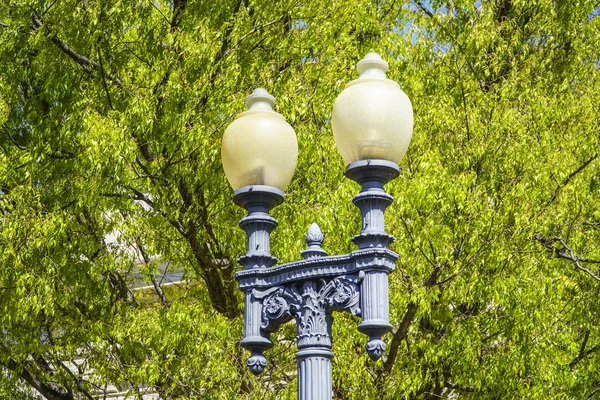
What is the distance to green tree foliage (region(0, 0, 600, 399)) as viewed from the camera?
986 centimetres

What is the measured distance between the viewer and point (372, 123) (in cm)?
508

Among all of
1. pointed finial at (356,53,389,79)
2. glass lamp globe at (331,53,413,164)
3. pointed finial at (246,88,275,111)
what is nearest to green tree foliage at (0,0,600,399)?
pointed finial at (246,88,275,111)

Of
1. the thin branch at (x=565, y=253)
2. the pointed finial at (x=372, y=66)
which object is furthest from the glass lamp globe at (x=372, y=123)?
the thin branch at (x=565, y=253)

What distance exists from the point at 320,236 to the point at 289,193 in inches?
194

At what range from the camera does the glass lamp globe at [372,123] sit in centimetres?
508

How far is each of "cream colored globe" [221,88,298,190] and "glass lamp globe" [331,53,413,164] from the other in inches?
15.3

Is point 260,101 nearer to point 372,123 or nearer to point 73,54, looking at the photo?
point 372,123

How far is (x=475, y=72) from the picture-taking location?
38.4 feet

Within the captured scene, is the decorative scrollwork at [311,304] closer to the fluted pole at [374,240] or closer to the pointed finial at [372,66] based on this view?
the fluted pole at [374,240]

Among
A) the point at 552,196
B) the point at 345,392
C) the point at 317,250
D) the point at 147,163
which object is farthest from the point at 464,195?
the point at 317,250

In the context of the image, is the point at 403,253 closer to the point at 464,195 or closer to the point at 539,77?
the point at 464,195

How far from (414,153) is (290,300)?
18.2 feet

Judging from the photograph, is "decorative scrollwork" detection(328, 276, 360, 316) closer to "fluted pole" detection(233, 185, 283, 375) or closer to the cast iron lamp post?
the cast iron lamp post

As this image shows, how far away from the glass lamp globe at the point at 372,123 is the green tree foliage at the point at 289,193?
4318 millimetres
